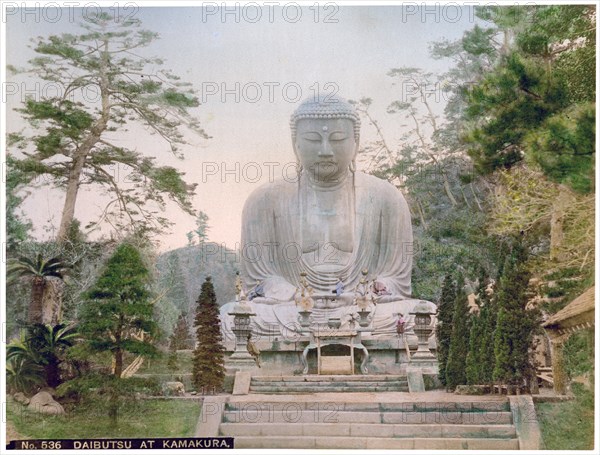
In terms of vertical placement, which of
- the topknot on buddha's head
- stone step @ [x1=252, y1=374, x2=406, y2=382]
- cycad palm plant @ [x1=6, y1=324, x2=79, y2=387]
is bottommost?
stone step @ [x1=252, y1=374, x2=406, y2=382]

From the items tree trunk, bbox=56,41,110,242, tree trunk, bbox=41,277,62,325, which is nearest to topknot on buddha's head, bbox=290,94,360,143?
tree trunk, bbox=56,41,110,242

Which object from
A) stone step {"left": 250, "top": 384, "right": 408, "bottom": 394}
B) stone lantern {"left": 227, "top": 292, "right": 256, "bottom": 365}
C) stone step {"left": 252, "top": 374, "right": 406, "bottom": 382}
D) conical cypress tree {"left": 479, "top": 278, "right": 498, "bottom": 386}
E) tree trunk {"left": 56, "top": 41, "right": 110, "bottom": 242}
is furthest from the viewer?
tree trunk {"left": 56, "top": 41, "right": 110, "bottom": 242}

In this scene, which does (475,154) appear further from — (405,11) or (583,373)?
(583,373)

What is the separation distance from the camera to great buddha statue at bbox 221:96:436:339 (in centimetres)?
1369

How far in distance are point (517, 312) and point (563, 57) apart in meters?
3.06

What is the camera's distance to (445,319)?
1270cm

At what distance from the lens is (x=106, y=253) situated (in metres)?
13.2

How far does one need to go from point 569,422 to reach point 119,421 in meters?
4.82

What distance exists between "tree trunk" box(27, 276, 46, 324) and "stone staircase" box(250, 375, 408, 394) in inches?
103

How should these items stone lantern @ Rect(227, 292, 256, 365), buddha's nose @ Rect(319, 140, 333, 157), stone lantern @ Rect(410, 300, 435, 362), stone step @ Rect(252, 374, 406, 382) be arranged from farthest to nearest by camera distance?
buddha's nose @ Rect(319, 140, 333, 157) → stone lantern @ Rect(227, 292, 256, 365) → stone lantern @ Rect(410, 300, 435, 362) → stone step @ Rect(252, 374, 406, 382)

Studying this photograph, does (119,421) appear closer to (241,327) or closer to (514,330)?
(241,327)

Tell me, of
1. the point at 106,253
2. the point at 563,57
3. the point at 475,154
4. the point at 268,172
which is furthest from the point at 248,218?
the point at 563,57

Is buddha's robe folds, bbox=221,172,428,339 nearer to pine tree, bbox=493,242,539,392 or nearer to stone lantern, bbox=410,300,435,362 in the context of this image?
stone lantern, bbox=410,300,435,362

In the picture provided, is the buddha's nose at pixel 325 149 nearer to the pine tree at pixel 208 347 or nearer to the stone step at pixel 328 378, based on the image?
the pine tree at pixel 208 347
